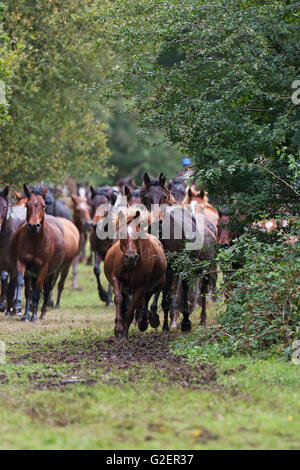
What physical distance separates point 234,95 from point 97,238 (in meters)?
8.45

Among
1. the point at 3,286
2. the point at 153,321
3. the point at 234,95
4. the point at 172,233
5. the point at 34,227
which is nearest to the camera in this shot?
the point at 234,95

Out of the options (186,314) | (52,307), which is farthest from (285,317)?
(52,307)

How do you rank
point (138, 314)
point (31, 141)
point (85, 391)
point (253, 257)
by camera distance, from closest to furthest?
point (85, 391) → point (253, 257) → point (138, 314) → point (31, 141)

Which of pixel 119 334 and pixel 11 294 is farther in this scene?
pixel 11 294

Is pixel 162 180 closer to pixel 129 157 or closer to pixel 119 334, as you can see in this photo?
pixel 119 334

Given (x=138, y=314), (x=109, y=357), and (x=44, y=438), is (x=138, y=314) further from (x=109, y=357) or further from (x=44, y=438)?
(x=44, y=438)

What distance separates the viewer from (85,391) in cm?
776

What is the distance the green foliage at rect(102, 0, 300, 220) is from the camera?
36.1 ft

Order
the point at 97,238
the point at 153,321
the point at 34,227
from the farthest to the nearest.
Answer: the point at 97,238
the point at 34,227
the point at 153,321

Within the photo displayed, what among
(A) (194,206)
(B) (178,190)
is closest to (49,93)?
(B) (178,190)

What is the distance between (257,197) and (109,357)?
10.1 ft

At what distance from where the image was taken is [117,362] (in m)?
9.66

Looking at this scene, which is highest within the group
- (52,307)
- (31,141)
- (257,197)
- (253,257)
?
(31,141)

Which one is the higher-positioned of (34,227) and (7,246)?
(34,227)
